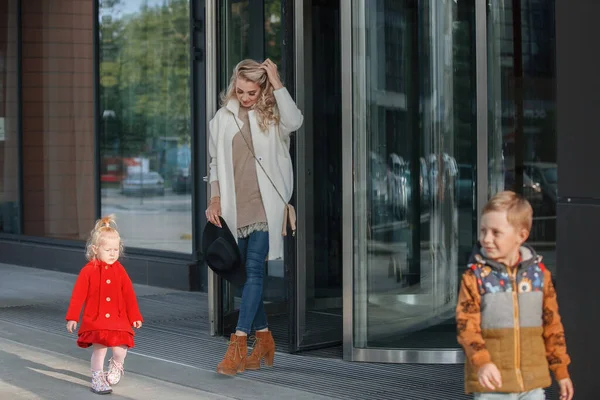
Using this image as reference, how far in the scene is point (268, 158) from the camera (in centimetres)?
684

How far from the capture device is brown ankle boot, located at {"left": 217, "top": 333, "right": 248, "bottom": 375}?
6676 mm

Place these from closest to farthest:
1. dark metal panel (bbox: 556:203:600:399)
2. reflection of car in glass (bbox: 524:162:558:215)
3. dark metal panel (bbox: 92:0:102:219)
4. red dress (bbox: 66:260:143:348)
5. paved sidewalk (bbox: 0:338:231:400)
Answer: dark metal panel (bbox: 556:203:600:399) → paved sidewalk (bbox: 0:338:231:400) → red dress (bbox: 66:260:143:348) → reflection of car in glass (bbox: 524:162:558:215) → dark metal panel (bbox: 92:0:102:219)

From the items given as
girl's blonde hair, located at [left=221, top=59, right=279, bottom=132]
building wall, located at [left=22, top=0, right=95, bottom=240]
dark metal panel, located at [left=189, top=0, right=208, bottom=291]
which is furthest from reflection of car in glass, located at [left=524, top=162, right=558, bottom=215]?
building wall, located at [left=22, top=0, right=95, bottom=240]

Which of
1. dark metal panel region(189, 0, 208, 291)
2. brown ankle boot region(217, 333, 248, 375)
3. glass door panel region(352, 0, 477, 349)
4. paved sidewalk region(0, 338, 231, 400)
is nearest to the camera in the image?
paved sidewalk region(0, 338, 231, 400)

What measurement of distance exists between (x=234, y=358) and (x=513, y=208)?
3115mm

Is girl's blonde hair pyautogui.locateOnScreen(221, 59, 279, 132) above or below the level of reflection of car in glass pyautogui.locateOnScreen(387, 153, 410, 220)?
above

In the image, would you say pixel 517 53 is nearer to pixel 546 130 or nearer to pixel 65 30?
pixel 546 130

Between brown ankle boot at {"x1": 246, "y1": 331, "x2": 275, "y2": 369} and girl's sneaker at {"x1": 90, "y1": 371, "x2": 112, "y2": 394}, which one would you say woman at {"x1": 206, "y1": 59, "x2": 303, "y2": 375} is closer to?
brown ankle boot at {"x1": 246, "y1": 331, "x2": 275, "y2": 369}

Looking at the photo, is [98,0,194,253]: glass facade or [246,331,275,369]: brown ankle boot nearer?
[246,331,275,369]: brown ankle boot

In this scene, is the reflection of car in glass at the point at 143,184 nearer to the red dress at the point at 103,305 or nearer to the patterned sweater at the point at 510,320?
the red dress at the point at 103,305

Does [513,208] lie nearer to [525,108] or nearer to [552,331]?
[552,331]

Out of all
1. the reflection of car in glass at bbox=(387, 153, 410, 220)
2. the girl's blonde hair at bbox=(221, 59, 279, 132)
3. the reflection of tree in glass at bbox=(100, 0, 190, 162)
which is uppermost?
the reflection of tree in glass at bbox=(100, 0, 190, 162)

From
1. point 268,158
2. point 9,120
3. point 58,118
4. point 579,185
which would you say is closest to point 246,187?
point 268,158

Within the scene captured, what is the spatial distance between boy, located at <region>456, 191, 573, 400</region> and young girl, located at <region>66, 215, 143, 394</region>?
9.07ft
